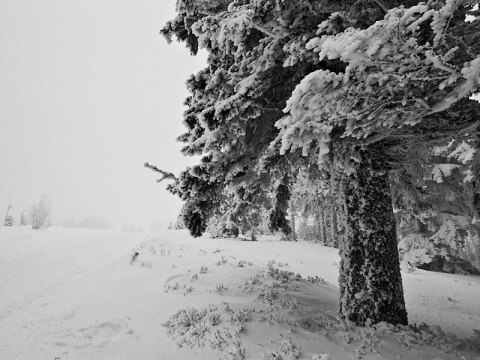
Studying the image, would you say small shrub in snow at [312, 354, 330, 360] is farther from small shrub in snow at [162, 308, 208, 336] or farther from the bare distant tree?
the bare distant tree

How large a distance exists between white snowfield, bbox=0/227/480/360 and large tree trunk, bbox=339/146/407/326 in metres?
0.40

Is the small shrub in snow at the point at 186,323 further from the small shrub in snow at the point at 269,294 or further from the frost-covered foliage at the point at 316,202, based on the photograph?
the frost-covered foliage at the point at 316,202

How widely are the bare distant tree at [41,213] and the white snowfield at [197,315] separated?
15.4 meters

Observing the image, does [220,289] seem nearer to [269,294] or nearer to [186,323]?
[269,294]

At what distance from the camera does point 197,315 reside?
20.3ft

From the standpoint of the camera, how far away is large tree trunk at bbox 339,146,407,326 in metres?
5.38

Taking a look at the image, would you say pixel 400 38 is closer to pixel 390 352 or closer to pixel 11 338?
pixel 390 352

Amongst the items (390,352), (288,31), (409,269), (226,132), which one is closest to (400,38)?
(288,31)

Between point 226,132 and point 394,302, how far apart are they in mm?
4677

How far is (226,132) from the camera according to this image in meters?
5.83

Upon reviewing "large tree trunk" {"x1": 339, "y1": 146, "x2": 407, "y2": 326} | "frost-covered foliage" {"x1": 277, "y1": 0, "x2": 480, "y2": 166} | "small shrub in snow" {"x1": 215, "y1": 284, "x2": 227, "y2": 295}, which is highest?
"frost-covered foliage" {"x1": 277, "y1": 0, "x2": 480, "y2": 166}

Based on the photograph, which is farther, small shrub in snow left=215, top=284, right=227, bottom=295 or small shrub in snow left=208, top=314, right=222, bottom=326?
small shrub in snow left=215, top=284, right=227, bottom=295

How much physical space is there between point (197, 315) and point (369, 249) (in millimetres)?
3883

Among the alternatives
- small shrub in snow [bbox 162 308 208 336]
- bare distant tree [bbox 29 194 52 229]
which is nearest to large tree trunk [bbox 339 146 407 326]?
small shrub in snow [bbox 162 308 208 336]
